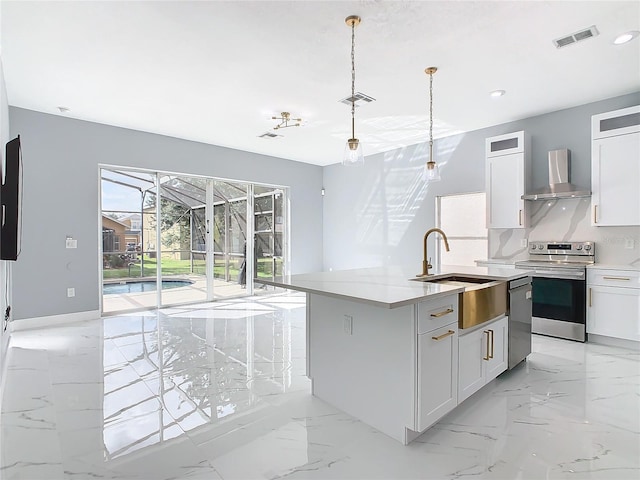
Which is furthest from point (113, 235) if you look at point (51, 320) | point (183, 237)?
point (51, 320)

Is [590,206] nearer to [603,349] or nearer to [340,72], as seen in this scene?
[603,349]

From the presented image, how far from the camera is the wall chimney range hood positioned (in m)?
4.26

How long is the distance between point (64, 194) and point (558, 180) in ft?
20.8

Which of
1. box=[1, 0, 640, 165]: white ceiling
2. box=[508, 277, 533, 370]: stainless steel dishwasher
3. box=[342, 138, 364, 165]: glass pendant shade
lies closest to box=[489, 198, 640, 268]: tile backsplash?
box=[1, 0, 640, 165]: white ceiling

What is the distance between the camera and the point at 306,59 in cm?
323

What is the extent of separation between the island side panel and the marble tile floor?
11 cm

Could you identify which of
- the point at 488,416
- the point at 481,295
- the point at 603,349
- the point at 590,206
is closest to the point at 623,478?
the point at 488,416

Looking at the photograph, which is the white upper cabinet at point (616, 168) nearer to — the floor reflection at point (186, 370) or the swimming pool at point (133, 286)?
the floor reflection at point (186, 370)

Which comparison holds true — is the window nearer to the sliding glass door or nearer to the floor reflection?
the floor reflection

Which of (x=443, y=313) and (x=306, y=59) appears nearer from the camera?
(x=443, y=313)

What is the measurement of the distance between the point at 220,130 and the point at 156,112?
997 mm

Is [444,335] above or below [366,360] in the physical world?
above

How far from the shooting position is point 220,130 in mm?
5395

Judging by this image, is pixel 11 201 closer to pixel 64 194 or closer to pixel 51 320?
pixel 64 194
